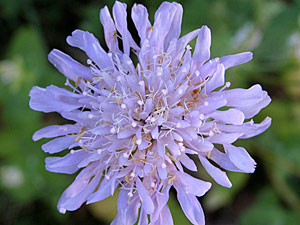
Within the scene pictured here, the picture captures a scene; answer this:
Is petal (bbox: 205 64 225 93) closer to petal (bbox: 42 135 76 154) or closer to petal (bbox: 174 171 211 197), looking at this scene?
petal (bbox: 174 171 211 197)

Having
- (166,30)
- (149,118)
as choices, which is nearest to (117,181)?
(149,118)

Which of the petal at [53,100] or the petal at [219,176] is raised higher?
the petal at [53,100]

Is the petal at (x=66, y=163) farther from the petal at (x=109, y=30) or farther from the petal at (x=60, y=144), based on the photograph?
the petal at (x=109, y=30)

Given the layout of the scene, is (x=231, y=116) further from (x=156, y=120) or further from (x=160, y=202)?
(x=160, y=202)

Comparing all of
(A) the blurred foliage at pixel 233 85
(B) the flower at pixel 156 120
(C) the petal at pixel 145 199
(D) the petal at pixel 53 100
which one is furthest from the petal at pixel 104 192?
(A) the blurred foliage at pixel 233 85

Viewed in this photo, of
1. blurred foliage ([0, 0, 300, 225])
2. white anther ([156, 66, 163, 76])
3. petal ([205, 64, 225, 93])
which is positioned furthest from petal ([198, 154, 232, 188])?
blurred foliage ([0, 0, 300, 225])

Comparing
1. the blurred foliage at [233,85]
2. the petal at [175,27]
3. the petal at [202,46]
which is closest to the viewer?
the petal at [202,46]
